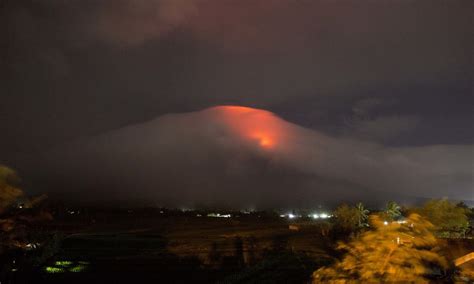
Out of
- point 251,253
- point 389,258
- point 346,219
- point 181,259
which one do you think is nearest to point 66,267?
point 181,259

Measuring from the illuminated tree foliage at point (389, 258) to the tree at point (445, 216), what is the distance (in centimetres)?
1617

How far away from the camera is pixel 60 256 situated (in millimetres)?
27531

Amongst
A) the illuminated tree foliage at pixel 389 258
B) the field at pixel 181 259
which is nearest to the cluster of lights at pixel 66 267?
the field at pixel 181 259

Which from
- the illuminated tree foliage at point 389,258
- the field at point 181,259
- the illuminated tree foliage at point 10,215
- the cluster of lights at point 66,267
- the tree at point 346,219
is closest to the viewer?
the illuminated tree foliage at point 389,258

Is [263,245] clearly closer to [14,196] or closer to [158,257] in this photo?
[158,257]

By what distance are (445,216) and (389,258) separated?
21.7 m

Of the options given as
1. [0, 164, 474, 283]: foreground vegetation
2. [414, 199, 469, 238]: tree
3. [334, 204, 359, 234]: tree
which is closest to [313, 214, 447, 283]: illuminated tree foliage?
[0, 164, 474, 283]: foreground vegetation

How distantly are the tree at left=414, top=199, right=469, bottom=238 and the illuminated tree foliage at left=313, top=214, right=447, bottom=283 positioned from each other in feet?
53.0

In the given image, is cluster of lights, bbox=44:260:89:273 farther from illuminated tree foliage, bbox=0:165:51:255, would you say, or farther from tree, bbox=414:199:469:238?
tree, bbox=414:199:469:238

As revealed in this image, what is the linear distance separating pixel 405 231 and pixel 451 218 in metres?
21.8

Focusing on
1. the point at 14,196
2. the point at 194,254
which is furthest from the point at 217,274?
the point at 14,196

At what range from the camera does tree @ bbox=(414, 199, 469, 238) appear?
24.4m

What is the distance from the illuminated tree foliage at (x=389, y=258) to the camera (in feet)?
23.1

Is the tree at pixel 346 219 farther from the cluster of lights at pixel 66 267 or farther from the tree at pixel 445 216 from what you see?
the cluster of lights at pixel 66 267
